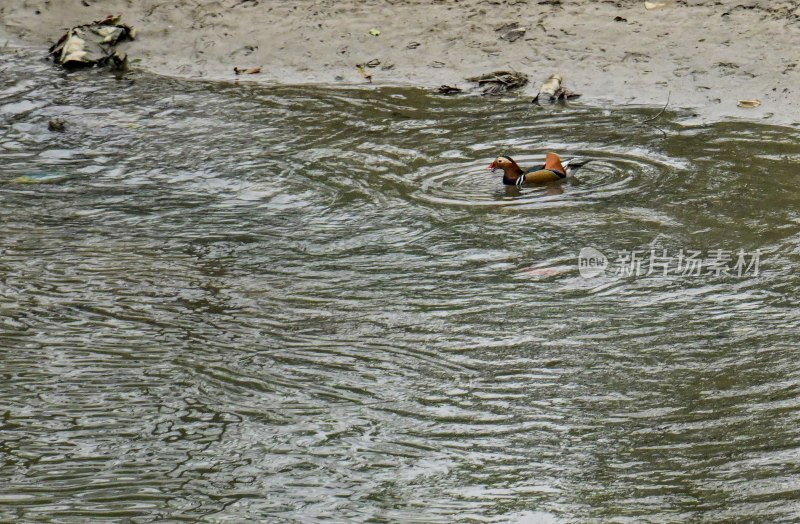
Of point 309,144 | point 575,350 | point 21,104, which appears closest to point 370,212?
point 309,144

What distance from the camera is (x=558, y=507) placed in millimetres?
3211

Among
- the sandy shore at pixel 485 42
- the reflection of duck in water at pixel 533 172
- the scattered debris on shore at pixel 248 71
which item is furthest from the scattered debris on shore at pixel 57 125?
the reflection of duck in water at pixel 533 172

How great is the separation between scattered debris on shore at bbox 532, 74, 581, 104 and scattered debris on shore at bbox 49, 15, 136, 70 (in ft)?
11.7

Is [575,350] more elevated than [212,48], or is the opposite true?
[212,48]

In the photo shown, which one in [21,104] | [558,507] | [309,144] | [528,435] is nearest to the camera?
[558,507]

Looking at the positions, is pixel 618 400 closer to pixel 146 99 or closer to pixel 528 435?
pixel 528 435

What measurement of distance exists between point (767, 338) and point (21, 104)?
Answer: 234 inches

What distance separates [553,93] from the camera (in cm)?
785

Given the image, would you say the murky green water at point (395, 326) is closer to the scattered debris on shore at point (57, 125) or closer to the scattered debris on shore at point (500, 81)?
the scattered debris on shore at point (57, 125)

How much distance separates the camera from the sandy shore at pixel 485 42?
7824 millimetres

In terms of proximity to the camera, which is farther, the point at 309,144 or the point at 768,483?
the point at 309,144

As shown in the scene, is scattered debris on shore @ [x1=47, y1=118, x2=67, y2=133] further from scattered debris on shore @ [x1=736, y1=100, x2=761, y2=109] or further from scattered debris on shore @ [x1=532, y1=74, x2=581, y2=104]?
scattered debris on shore @ [x1=736, y1=100, x2=761, y2=109]

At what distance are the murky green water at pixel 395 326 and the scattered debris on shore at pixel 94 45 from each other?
1.89m

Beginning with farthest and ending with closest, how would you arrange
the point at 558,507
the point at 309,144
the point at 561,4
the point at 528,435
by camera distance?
the point at 561,4
the point at 309,144
the point at 528,435
the point at 558,507
